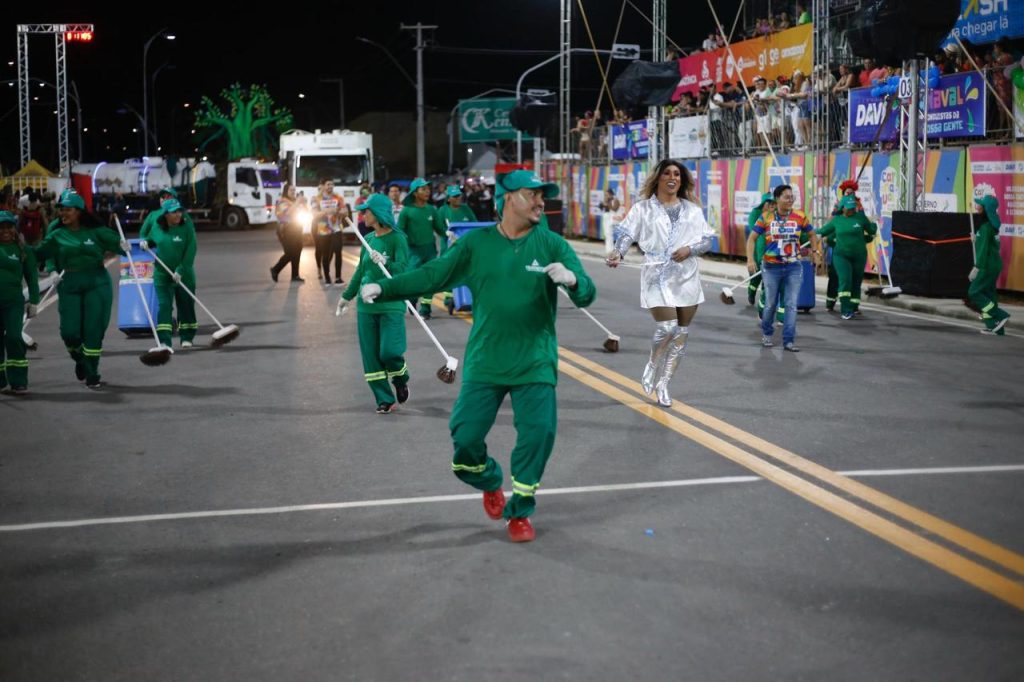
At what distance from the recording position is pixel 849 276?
56.3 ft

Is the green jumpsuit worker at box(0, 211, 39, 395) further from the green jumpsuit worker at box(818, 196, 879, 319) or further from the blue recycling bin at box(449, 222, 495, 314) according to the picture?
the green jumpsuit worker at box(818, 196, 879, 319)

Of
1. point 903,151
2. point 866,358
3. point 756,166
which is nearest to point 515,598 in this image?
point 866,358

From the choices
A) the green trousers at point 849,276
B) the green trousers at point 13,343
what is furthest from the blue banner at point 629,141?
the green trousers at point 13,343

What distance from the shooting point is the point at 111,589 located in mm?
5809

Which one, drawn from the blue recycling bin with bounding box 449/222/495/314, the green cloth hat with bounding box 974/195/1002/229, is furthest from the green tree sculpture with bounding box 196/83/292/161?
the green cloth hat with bounding box 974/195/1002/229

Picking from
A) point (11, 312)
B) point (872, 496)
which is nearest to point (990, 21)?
point (11, 312)

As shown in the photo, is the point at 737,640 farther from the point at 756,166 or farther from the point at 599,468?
the point at 756,166

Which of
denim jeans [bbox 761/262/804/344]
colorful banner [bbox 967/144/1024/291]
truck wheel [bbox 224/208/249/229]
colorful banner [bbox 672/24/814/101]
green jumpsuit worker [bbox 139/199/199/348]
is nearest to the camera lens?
denim jeans [bbox 761/262/804/344]

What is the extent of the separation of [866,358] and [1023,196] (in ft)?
23.4

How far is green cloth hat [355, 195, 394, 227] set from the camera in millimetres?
10805

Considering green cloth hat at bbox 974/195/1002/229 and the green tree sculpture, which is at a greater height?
the green tree sculpture

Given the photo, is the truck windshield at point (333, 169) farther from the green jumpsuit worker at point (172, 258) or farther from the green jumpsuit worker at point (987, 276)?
the green jumpsuit worker at point (987, 276)

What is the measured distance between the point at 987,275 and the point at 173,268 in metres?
8.98

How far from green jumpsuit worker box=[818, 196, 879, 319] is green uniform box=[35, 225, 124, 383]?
8.84 metres
